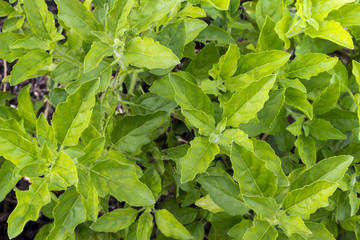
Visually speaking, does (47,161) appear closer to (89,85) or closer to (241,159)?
(89,85)

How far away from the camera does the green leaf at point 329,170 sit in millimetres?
1608

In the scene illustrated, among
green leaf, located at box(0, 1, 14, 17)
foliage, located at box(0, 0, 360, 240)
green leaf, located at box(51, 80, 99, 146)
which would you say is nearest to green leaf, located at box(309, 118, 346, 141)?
foliage, located at box(0, 0, 360, 240)

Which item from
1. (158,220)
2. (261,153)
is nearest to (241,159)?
(261,153)

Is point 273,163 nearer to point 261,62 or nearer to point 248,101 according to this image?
point 248,101

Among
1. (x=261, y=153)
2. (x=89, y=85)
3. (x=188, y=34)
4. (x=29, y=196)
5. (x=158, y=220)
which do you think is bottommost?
(x=158, y=220)

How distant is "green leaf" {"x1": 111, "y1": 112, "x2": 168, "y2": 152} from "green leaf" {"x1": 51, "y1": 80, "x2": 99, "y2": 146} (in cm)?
37

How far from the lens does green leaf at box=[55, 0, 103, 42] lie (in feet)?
4.92

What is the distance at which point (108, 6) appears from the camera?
5.70ft

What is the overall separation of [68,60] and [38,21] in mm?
276

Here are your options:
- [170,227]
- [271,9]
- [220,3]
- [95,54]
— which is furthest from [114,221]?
[271,9]

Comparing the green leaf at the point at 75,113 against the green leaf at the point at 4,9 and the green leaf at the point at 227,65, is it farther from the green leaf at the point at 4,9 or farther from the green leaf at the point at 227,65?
the green leaf at the point at 4,9

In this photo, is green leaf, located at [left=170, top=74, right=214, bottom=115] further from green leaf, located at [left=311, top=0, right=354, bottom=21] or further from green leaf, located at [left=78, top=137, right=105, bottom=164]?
green leaf, located at [left=311, top=0, right=354, bottom=21]

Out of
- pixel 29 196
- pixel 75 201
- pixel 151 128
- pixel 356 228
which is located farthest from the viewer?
pixel 356 228

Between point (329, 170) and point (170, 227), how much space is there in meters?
0.84
